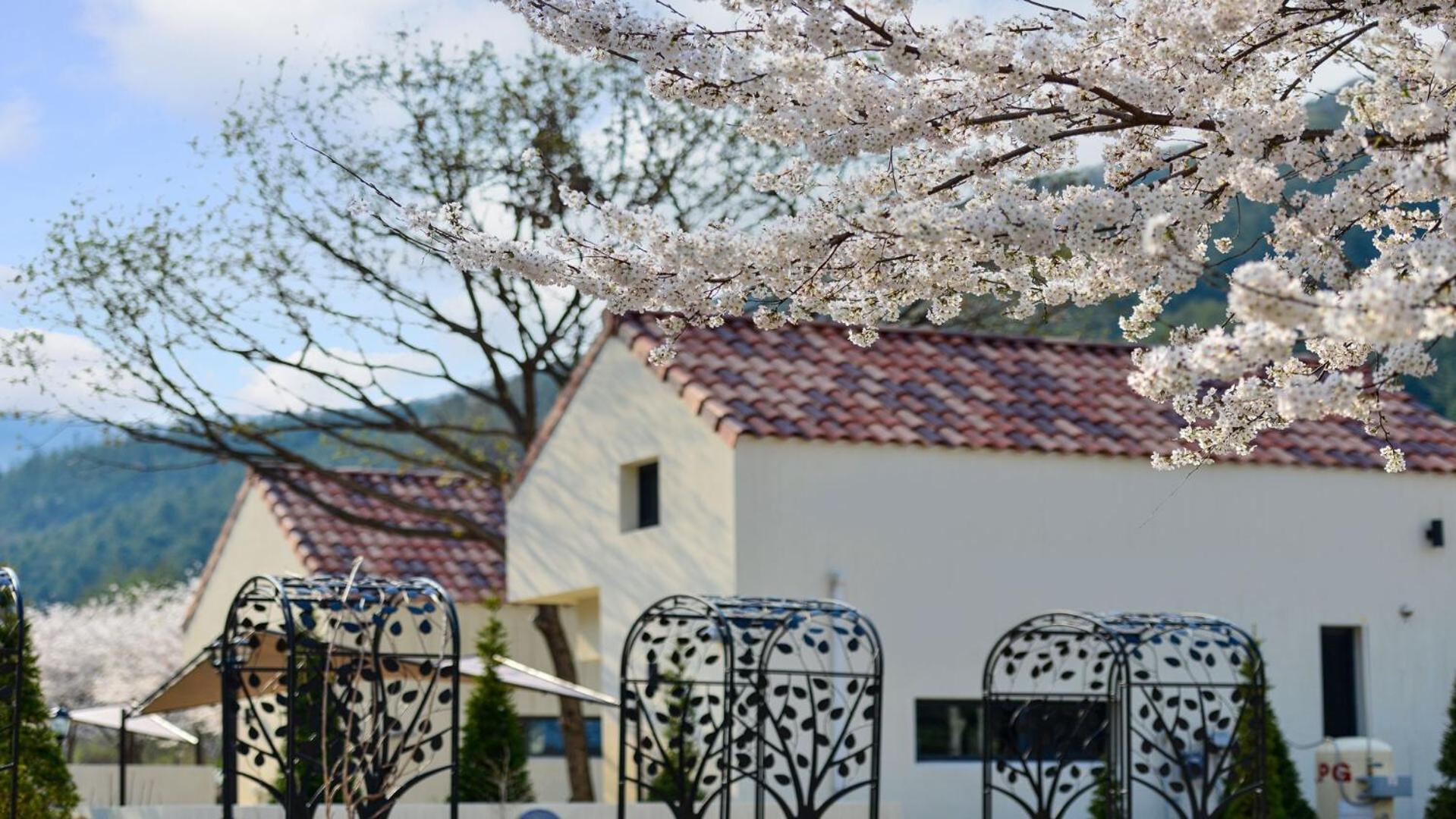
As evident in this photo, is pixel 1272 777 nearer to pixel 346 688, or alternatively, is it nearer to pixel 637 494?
pixel 637 494

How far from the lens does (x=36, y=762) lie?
13.3 meters

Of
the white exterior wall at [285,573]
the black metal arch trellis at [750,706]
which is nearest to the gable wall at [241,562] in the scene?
the white exterior wall at [285,573]

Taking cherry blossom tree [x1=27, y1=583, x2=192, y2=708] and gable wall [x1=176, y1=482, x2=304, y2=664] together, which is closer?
gable wall [x1=176, y1=482, x2=304, y2=664]

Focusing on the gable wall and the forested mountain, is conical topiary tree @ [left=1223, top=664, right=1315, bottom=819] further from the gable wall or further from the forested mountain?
the forested mountain

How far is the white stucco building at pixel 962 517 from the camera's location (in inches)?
635

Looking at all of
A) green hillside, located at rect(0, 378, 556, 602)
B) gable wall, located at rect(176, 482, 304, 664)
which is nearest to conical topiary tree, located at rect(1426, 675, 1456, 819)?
gable wall, located at rect(176, 482, 304, 664)

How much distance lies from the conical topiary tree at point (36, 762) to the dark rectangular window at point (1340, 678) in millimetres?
11653

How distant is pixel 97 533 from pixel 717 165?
6121 centimetres

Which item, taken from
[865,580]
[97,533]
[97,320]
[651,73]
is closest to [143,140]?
[97,320]

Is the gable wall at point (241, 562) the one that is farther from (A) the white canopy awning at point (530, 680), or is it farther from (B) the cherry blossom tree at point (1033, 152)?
(B) the cherry blossom tree at point (1033, 152)

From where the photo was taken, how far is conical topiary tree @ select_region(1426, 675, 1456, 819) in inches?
636

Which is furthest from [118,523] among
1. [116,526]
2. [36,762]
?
[36,762]

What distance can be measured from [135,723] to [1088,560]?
36.6ft

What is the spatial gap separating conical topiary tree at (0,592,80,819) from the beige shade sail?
4.26ft
